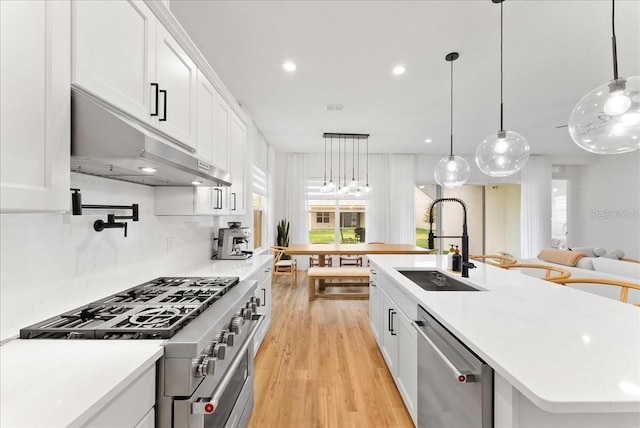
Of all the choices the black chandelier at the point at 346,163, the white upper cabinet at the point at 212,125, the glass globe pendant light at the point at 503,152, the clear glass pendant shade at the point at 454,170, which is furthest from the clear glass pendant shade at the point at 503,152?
the black chandelier at the point at 346,163

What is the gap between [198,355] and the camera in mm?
995

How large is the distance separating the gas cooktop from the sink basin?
4.56ft

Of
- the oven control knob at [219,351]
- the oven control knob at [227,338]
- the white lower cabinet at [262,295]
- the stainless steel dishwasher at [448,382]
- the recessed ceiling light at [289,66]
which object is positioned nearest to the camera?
the stainless steel dishwasher at [448,382]

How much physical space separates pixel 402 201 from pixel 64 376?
658 cm

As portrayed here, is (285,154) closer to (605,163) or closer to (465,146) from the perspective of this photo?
(465,146)

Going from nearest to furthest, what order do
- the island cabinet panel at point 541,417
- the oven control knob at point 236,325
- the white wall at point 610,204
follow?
the island cabinet panel at point 541,417 < the oven control knob at point 236,325 < the white wall at point 610,204

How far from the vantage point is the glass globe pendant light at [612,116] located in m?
1.24

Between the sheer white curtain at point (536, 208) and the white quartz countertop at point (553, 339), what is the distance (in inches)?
253

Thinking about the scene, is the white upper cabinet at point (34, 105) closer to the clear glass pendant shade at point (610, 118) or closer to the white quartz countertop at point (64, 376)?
the white quartz countertop at point (64, 376)

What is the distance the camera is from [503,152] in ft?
6.89

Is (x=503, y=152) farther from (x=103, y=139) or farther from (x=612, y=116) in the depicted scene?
(x=103, y=139)

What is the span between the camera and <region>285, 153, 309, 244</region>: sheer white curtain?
6665mm

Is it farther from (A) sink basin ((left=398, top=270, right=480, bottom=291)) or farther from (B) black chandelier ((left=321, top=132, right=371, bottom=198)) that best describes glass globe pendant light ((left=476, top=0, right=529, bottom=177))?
(B) black chandelier ((left=321, top=132, right=371, bottom=198))

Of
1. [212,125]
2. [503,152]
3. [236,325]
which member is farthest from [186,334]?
[503,152]
